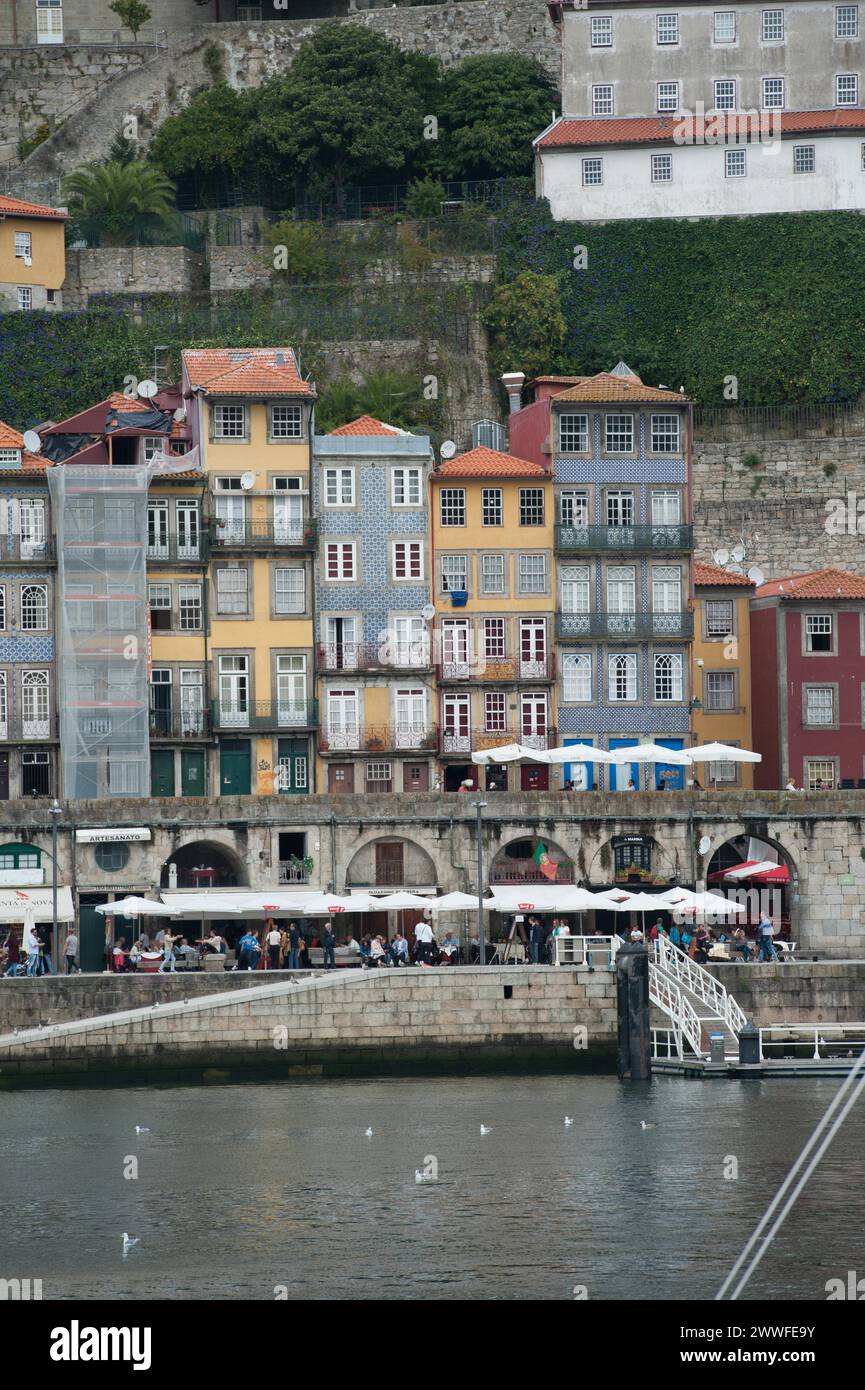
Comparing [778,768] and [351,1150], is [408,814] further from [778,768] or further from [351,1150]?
[351,1150]

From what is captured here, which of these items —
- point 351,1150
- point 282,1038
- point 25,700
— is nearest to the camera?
point 351,1150

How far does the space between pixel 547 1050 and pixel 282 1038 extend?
5844 millimetres

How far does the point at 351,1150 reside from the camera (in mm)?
53156

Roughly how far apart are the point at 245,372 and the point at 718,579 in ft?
49.6

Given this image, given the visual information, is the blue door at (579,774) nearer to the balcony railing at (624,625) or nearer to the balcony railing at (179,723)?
the balcony railing at (624,625)

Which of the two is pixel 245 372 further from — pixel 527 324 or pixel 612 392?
pixel 527 324

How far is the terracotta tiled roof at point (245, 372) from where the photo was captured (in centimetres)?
8256

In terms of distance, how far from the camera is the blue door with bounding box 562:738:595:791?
8144cm

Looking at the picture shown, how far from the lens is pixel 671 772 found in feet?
270

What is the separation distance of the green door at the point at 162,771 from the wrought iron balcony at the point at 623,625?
11.6m

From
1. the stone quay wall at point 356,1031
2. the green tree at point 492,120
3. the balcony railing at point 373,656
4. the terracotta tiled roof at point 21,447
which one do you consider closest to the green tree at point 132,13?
the green tree at point 492,120

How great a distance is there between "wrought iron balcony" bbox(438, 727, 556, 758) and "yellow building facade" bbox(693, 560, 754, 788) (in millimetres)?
5097
